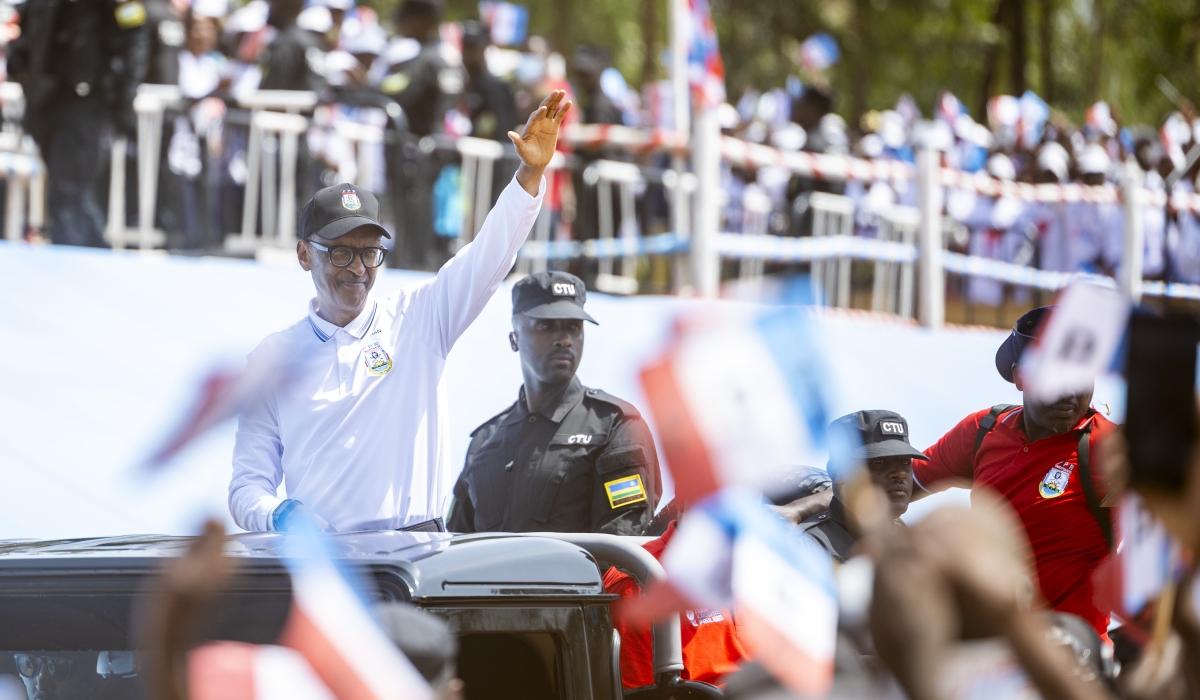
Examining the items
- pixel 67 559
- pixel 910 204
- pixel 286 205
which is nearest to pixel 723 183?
pixel 910 204

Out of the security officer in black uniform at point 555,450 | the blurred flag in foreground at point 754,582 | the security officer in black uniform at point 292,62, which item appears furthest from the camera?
the security officer in black uniform at point 292,62

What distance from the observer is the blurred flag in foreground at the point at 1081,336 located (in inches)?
79.3

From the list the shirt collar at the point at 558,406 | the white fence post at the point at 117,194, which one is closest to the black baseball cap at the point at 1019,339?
the shirt collar at the point at 558,406

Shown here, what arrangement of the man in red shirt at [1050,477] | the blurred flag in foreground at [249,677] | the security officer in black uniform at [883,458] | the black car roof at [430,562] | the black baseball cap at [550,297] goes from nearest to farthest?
the blurred flag in foreground at [249,677] < the black car roof at [430,562] < the security officer in black uniform at [883,458] < the man in red shirt at [1050,477] < the black baseball cap at [550,297]

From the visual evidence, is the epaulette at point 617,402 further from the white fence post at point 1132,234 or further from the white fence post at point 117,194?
the white fence post at point 1132,234

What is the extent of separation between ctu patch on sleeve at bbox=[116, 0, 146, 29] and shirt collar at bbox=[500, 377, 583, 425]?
4.58 meters

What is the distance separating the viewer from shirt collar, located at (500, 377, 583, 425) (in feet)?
16.4

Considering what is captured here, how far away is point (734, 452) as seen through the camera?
6.57ft

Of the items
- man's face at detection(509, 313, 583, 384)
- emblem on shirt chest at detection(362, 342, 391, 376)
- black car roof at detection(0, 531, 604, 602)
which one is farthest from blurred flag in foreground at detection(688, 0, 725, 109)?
black car roof at detection(0, 531, 604, 602)

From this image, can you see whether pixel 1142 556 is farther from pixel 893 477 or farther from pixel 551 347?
pixel 551 347

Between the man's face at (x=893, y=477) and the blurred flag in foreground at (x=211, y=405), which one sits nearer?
the blurred flag in foreground at (x=211, y=405)

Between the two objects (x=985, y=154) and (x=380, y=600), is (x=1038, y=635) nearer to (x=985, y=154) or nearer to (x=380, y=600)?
(x=380, y=600)

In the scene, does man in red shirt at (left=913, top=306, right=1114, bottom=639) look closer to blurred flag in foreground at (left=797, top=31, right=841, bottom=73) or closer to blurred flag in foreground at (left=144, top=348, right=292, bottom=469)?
blurred flag in foreground at (left=144, top=348, right=292, bottom=469)

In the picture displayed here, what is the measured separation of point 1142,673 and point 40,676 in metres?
1.95
